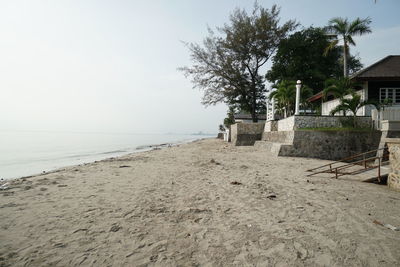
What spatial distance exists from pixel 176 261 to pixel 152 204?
2315mm

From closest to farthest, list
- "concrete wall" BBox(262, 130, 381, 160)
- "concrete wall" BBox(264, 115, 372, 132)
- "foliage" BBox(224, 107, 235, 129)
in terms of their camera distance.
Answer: "concrete wall" BBox(262, 130, 381, 160), "concrete wall" BBox(264, 115, 372, 132), "foliage" BBox(224, 107, 235, 129)

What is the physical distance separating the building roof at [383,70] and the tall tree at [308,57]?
9.25 metres

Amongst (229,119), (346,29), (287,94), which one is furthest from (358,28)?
(229,119)

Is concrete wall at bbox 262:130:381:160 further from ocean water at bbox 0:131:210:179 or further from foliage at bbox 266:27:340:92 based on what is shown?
foliage at bbox 266:27:340:92

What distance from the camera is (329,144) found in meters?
12.7

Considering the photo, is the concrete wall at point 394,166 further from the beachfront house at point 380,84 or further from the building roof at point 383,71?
the building roof at point 383,71

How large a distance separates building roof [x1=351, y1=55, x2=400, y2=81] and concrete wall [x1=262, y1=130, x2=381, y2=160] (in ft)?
16.1

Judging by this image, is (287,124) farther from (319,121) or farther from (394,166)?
(394,166)

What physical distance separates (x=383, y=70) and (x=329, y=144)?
8721 millimetres

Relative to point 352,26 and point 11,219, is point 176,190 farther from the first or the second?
point 352,26

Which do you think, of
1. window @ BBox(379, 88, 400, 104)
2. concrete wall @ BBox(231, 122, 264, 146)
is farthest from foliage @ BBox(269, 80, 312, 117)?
window @ BBox(379, 88, 400, 104)

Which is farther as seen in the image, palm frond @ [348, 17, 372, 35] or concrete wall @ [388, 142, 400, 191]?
palm frond @ [348, 17, 372, 35]

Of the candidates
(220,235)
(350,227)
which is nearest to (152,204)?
(220,235)

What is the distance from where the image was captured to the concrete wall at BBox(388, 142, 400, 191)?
593 centimetres
